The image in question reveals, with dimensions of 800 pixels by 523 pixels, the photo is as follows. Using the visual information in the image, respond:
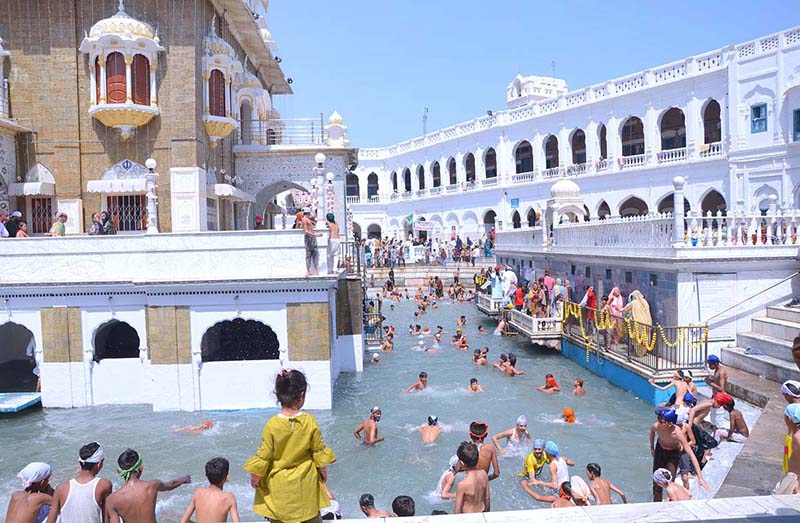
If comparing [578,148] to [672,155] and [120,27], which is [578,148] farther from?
[120,27]

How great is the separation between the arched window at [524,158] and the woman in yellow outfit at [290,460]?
4029 centimetres

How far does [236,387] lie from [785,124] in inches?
975

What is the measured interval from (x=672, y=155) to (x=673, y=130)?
5.41 metres

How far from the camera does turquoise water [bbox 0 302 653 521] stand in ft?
34.1

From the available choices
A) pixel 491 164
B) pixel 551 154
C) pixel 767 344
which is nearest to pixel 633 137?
pixel 551 154

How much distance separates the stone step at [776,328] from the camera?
12938 mm

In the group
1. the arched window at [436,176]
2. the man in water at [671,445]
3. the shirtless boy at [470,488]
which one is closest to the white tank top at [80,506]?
the shirtless boy at [470,488]

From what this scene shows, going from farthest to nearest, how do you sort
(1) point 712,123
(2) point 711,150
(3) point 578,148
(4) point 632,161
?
(3) point 578,148
(1) point 712,123
(4) point 632,161
(2) point 711,150

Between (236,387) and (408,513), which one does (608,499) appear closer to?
(408,513)

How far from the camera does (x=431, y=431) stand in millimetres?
12391

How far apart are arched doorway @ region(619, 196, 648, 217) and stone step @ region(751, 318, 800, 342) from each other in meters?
21.6

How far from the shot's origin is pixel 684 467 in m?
8.73

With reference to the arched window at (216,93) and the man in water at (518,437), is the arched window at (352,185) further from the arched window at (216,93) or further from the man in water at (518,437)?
the man in water at (518,437)

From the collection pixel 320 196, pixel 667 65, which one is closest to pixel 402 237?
pixel 667 65
